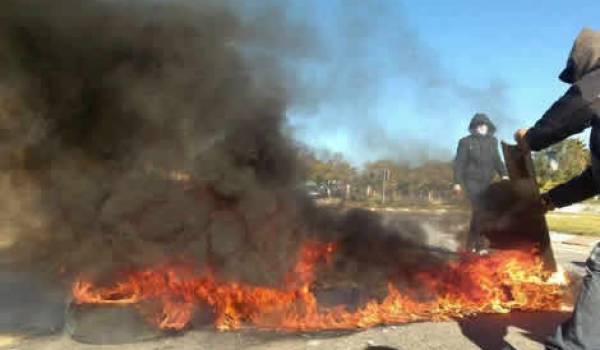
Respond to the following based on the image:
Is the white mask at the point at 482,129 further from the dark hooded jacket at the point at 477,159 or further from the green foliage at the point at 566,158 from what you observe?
the green foliage at the point at 566,158

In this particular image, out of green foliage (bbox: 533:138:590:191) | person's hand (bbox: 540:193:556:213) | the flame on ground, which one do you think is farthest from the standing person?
green foliage (bbox: 533:138:590:191)

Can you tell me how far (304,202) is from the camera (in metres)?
6.33

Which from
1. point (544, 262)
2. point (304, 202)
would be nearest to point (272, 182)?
point (304, 202)

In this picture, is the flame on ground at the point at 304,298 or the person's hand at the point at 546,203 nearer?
the person's hand at the point at 546,203

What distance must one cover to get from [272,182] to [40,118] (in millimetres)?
2309

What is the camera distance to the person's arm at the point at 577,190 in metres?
3.93

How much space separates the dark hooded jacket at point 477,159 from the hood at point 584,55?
205 inches

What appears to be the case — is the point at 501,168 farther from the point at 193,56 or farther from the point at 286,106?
the point at 193,56

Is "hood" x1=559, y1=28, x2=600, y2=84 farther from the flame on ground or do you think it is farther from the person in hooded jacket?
the flame on ground

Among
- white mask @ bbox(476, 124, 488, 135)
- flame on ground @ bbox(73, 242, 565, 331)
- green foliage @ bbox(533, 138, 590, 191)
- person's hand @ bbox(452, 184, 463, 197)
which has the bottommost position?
flame on ground @ bbox(73, 242, 565, 331)

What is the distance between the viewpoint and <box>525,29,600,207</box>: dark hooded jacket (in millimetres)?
3061

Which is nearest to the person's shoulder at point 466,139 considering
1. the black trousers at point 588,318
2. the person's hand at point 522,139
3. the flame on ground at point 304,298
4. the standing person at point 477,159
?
the standing person at point 477,159

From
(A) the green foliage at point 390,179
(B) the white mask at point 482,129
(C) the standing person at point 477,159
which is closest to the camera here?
(C) the standing person at point 477,159

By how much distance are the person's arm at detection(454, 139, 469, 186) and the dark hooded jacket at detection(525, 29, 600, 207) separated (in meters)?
5.07
